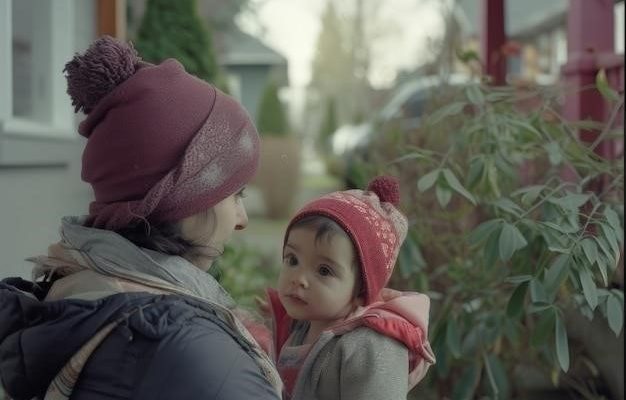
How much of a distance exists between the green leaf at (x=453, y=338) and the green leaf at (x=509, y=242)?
0.75 meters

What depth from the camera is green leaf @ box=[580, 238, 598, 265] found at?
2.52 metres

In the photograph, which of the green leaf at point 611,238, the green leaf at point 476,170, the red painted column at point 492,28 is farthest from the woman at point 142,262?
the red painted column at point 492,28

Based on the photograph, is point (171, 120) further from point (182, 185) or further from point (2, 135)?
point (2, 135)

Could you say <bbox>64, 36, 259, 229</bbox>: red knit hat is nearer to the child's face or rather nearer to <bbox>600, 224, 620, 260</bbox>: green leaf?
the child's face

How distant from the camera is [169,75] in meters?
1.71

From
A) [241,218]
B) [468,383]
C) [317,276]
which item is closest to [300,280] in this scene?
[317,276]

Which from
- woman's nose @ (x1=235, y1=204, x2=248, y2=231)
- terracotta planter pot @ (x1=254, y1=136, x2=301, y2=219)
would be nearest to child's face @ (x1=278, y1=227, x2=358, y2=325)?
woman's nose @ (x1=235, y1=204, x2=248, y2=231)

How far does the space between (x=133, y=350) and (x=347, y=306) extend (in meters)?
0.71

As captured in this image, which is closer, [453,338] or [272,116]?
[453,338]

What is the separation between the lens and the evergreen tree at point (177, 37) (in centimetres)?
787

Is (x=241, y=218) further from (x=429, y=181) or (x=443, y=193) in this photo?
(x=443, y=193)

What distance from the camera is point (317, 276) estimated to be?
81.4 inches

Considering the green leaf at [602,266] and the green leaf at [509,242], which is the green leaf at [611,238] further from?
the green leaf at [509,242]

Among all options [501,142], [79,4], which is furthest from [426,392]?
[79,4]
